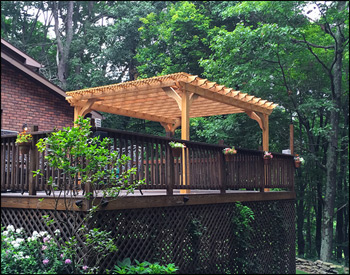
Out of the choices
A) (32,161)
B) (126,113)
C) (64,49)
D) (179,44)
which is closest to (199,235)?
(32,161)

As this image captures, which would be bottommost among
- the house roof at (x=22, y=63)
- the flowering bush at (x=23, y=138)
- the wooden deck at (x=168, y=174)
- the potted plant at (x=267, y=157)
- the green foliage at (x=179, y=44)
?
the wooden deck at (x=168, y=174)

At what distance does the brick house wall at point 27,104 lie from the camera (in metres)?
11.7

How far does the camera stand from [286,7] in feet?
A: 50.0

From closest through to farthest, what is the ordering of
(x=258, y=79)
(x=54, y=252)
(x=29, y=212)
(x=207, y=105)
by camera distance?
1. (x=54, y=252)
2. (x=29, y=212)
3. (x=207, y=105)
4. (x=258, y=79)

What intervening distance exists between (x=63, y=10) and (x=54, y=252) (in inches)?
934

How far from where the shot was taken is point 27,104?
12203 mm

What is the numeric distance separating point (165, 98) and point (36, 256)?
19.5 ft

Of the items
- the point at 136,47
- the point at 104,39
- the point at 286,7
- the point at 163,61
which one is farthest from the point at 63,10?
the point at 286,7

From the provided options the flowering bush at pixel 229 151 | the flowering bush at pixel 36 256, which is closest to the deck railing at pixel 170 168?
the flowering bush at pixel 229 151

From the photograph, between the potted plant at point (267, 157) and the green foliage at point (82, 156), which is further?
the potted plant at point (267, 157)

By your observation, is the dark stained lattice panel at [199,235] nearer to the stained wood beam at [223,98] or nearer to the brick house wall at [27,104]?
the stained wood beam at [223,98]

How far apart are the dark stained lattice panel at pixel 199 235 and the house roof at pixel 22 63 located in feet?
20.5

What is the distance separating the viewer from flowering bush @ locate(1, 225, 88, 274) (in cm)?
555

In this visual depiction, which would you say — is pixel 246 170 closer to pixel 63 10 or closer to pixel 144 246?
pixel 144 246
